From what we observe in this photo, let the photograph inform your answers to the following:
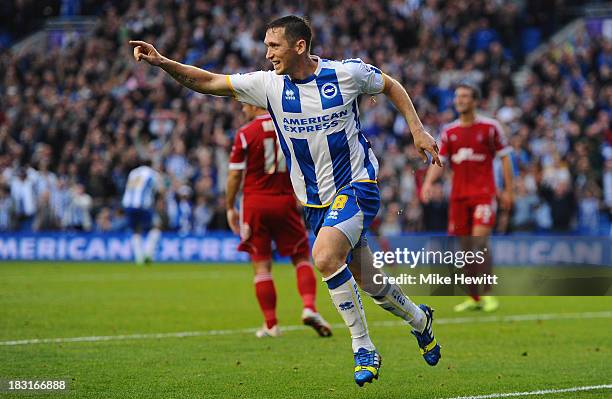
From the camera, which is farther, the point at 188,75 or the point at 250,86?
the point at 250,86

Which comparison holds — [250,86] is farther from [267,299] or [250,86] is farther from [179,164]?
[179,164]

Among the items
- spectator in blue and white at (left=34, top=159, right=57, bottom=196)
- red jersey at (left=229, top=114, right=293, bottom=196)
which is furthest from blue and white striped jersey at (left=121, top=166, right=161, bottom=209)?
red jersey at (left=229, top=114, right=293, bottom=196)

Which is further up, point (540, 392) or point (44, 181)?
point (44, 181)

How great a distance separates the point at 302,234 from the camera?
11750mm

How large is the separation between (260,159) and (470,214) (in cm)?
380

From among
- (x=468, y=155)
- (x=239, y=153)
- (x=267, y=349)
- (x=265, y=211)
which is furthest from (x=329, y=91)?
(x=468, y=155)

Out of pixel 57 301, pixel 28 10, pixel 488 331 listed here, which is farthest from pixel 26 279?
pixel 28 10

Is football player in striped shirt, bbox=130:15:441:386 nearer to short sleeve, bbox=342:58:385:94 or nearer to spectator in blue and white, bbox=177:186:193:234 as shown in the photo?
short sleeve, bbox=342:58:385:94

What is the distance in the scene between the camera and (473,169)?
558 inches

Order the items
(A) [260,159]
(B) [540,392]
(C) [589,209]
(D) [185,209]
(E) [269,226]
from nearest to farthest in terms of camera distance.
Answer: (B) [540,392]
(A) [260,159]
(E) [269,226]
(C) [589,209]
(D) [185,209]

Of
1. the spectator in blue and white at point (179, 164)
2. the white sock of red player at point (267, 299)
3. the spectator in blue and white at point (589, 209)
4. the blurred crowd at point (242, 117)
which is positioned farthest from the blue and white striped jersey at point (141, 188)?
the white sock of red player at point (267, 299)

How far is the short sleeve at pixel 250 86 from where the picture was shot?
8.04 m

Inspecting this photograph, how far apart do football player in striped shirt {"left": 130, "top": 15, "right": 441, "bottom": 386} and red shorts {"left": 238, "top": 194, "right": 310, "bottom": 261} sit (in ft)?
11.2

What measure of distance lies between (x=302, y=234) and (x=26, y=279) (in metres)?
9.14
